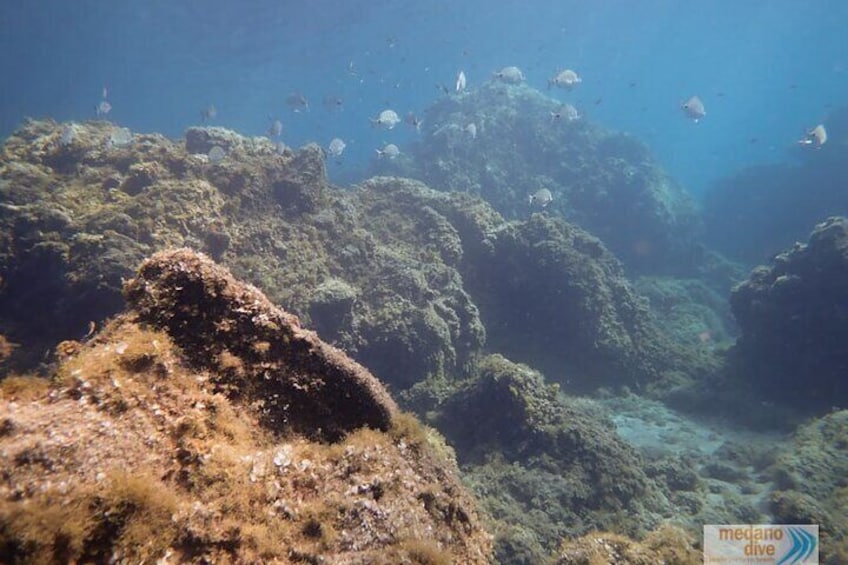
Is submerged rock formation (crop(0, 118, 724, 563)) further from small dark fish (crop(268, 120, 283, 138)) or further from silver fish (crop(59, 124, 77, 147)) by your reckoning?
small dark fish (crop(268, 120, 283, 138))

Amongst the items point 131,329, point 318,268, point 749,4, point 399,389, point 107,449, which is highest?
point 749,4

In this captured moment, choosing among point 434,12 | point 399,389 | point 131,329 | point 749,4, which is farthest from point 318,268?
point 749,4

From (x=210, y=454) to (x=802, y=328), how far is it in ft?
48.3

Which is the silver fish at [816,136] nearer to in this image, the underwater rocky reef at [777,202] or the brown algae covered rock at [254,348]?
the underwater rocky reef at [777,202]

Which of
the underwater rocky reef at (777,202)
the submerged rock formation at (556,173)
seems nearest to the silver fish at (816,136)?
the submerged rock formation at (556,173)

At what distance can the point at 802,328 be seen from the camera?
1197cm

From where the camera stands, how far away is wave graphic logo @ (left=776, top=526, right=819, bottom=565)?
5785mm

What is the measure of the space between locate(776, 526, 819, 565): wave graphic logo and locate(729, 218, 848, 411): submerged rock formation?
6252 millimetres

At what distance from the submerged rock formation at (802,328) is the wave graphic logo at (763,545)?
628 centimetres

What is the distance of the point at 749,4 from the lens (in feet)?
227

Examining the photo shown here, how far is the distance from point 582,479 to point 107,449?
7114mm

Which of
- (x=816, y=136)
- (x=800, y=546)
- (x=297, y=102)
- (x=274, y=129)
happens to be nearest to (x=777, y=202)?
(x=816, y=136)

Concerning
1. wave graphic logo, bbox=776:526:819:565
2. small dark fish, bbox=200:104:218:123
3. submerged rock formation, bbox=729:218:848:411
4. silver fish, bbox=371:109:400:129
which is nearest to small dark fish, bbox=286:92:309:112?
small dark fish, bbox=200:104:218:123

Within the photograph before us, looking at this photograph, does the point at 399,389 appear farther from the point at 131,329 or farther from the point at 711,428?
the point at 711,428
